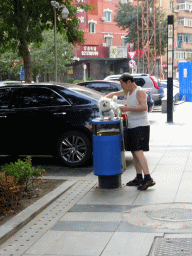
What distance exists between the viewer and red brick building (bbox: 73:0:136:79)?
58188 millimetres

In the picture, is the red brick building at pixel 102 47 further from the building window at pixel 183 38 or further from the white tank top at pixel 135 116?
the white tank top at pixel 135 116

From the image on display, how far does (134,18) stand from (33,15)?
44399 mm

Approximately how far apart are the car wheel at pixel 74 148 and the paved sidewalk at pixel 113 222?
84 cm

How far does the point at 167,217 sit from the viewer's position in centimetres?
619

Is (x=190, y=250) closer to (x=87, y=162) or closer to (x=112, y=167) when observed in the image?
(x=112, y=167)

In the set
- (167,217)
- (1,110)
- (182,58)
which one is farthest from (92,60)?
(167,217)

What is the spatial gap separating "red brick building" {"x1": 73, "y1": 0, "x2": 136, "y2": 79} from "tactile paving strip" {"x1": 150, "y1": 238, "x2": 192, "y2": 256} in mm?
51712

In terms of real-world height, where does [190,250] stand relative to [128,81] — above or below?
below

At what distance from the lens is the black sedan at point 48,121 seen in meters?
9.78

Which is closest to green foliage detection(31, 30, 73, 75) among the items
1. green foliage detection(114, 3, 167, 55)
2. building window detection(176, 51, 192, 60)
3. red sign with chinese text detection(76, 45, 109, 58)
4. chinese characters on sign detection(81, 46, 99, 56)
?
red sign with chinese text detection(76, 45, 109, 58)

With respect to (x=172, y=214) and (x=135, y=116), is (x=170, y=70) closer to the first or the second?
(x=135, y=116)

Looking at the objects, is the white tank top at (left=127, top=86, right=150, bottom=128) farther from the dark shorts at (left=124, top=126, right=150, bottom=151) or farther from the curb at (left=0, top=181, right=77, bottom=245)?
the curb at (left=0, top=181, right=77, bottom=245)

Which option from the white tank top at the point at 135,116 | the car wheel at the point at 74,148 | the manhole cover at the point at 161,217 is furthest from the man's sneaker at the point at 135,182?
the car wheel at the point at 74,148

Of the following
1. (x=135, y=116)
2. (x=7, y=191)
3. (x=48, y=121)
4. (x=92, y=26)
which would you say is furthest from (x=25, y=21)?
(x=92, y=26)
